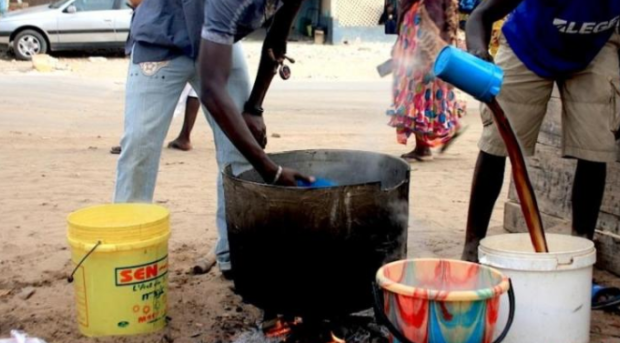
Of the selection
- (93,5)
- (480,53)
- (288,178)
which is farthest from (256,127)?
(93,5)

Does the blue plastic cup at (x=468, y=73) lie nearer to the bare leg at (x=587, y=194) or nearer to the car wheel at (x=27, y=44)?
the bare leg at (x=587, y=194)

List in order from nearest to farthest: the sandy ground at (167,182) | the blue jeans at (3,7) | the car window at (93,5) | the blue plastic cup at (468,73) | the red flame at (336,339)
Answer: the blue plastic cup at (468,73), the red flame at (336,339), the sandy ground at (167,182), the car window at (93,5), the blue jeans at (3,7)

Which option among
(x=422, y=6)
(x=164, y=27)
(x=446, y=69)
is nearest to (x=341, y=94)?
(x=422, y=6)

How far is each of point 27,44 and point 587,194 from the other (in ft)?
48.5

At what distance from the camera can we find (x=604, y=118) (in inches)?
146

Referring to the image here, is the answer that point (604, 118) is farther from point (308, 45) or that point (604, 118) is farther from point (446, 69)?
point (308, 45)

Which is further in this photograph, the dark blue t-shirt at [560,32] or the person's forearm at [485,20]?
the dark blue t-shirt at [560,32]

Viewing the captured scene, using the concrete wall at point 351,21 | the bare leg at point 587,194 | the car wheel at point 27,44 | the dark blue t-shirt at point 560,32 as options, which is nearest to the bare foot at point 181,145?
the dark blue t-shirt at point 560,32

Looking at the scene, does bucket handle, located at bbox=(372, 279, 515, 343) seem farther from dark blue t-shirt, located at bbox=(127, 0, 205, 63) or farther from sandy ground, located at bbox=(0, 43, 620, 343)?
dark blue t-shirt, located at bbox=(127, 0, 205, 63)

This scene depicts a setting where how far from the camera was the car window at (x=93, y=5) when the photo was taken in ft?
55.7

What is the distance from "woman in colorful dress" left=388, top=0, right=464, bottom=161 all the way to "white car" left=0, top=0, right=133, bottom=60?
1046cm

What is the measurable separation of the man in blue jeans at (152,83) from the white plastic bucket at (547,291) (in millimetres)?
1416

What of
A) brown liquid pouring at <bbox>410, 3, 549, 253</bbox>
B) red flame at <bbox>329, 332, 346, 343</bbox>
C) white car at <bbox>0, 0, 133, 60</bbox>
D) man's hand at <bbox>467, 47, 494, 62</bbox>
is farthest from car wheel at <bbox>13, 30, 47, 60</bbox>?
brown liquid pouring at <bbox>410, 3, 549, 253</bbox>

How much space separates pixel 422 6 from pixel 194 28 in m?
3.68
